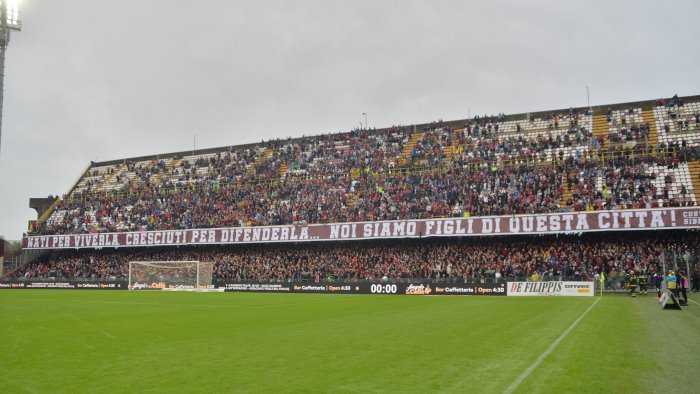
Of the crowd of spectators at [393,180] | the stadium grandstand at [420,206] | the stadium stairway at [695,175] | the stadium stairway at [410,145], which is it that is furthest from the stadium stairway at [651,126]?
the stadium stairway at [410,145]

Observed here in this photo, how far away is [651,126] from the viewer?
49.4 m

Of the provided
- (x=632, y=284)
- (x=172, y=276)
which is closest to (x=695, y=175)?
(x=632, y=284)

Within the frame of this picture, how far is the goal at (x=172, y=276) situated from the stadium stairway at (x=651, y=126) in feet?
124

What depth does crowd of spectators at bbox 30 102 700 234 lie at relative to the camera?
44344 millimetres

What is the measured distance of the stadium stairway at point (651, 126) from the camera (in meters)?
47.8

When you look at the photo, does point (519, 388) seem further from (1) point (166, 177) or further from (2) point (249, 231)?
(1) point (166, 177)

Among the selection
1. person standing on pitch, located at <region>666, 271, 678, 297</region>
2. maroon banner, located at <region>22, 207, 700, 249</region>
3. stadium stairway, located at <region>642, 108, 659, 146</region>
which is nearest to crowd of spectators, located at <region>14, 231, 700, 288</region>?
maroon banner, located at <region>22, 207, 700, 249</region>

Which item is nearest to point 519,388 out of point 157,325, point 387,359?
point 387,359

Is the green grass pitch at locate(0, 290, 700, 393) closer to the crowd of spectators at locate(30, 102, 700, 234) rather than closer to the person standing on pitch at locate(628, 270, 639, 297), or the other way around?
the person standing on pitch at locate(628, 270, 639, 297)

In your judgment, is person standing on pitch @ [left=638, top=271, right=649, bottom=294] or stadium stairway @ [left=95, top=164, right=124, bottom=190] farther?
stadium stairway @ [left=95, top=164, right=124, bottom=190]

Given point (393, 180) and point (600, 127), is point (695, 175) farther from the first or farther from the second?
point (393, 180)

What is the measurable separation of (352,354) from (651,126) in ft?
152

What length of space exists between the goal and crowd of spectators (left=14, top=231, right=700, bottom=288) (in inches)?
102

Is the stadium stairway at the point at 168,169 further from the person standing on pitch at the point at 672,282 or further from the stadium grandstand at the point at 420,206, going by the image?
the person standing on pitch at the point at 672,282
